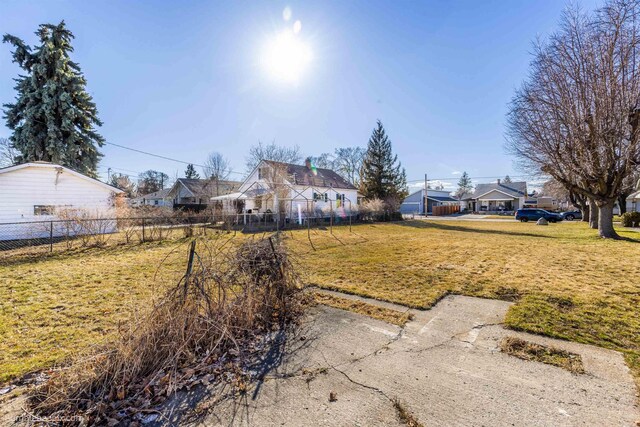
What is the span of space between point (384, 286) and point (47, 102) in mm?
21913

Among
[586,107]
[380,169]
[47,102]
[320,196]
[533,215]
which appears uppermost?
[47,102]

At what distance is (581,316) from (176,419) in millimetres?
5297

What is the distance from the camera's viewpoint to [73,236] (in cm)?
1169

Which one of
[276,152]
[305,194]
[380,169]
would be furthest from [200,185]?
[380,169]

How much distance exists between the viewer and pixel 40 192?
14.0 meters

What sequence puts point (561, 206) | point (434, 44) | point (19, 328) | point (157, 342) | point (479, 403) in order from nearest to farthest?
point (479, 403)
point (157, 342)
point (19, 328)
point (434, 44)
point (561, 206)

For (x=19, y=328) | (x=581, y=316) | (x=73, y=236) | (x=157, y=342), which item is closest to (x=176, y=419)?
(x=157, y=342)

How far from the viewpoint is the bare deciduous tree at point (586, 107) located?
10562 millimetres

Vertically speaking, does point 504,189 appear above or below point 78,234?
above

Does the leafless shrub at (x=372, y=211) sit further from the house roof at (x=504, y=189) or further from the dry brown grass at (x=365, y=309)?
the house roof at (x=504, y=189)

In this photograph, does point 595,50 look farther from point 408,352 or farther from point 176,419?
point 176,419

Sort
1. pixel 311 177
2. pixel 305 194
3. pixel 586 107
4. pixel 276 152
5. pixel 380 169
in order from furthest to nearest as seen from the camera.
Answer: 1. pixel 276 152
2. pixel 380 169
3. pixel 311 177
4. pixel 305 194
5. pixel 586 107

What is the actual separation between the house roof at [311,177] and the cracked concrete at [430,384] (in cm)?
2419

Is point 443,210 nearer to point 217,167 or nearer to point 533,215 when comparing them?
point 533,215
